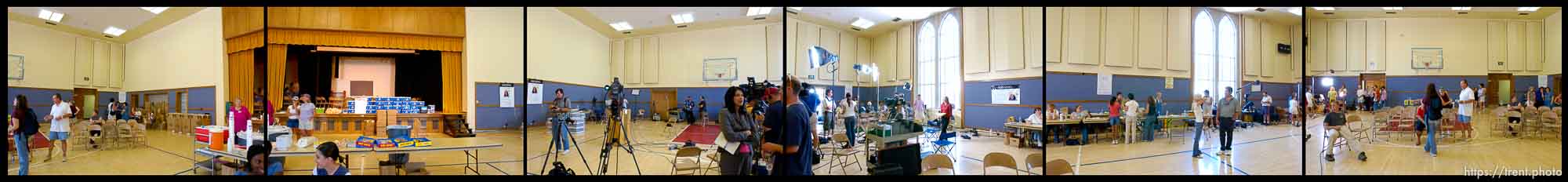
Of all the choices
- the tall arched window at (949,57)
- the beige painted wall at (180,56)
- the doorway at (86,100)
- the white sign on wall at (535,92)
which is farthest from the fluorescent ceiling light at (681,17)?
the doorway at (86,100)

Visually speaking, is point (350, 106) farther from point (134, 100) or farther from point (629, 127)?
point (629, 127)

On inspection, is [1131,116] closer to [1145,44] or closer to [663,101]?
[1145,44]

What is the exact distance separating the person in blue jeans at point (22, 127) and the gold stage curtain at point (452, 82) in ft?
9.35

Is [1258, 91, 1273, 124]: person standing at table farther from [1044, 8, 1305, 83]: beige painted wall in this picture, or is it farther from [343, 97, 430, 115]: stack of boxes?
[343, 97, 430, 115]: stack of boxes

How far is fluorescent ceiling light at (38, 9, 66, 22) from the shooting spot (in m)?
3.35

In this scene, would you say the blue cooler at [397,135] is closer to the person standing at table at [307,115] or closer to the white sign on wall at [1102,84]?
the person standing at table at [307,115]

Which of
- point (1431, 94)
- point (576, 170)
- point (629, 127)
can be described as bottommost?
point (576, 170)

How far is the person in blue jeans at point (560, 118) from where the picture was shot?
3316mm

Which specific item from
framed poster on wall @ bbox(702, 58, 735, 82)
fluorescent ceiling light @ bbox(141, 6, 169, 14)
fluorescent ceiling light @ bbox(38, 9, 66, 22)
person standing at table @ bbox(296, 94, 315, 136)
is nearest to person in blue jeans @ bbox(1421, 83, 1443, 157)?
framed poster on wall @ bbox(702, 58, 735, 82)

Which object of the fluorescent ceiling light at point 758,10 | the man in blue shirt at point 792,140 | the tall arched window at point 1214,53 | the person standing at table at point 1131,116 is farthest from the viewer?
the person standing at table at point 1131,116

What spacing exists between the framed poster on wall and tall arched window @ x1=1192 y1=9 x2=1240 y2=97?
3.12m

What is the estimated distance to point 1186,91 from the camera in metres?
3.60

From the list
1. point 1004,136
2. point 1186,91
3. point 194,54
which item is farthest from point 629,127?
point 1186,91

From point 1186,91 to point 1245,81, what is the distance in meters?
0.39
